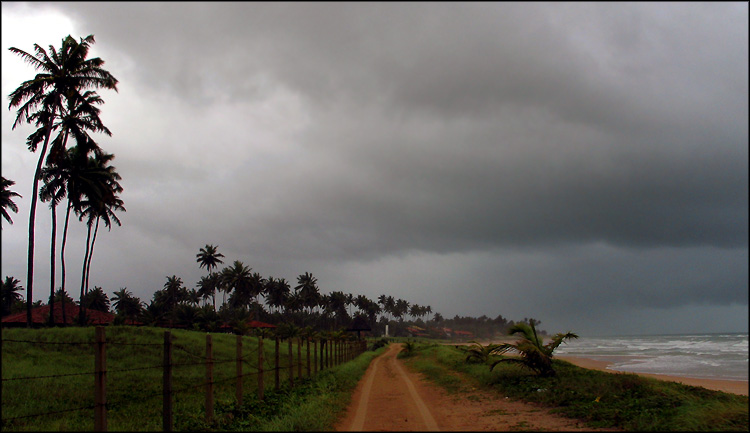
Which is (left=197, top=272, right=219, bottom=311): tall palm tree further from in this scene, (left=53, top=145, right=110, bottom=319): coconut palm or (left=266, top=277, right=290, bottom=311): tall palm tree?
(left=53, top=145, right=110, bottom=319): coconut palm

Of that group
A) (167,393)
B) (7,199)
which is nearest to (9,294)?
(7,199)

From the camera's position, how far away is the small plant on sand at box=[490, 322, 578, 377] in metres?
13.4

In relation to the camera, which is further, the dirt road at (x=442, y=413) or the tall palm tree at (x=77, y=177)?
the tall palm tree at (x=77, y=177)

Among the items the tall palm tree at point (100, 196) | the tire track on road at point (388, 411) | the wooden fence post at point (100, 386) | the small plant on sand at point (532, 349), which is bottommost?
the tire track on road at point (388, 411)

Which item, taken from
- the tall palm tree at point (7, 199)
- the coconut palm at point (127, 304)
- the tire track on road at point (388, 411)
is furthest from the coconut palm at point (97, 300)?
the tire track on road at point (388, 411)

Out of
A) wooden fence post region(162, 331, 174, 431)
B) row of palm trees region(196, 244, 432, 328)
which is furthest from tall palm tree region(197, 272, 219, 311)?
wooden fence post region(162, 331, 174, 431)

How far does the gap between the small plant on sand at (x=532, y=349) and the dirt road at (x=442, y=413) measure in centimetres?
163

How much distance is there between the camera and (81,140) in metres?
29.4

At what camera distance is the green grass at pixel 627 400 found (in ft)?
25.3

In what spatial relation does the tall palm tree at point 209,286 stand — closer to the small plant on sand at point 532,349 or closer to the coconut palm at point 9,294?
the coconut palm at point 9,294

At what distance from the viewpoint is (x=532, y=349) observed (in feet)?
43.6

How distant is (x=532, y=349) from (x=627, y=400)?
3.81 m

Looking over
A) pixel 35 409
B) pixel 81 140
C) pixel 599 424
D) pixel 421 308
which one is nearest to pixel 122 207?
pixel 81 140

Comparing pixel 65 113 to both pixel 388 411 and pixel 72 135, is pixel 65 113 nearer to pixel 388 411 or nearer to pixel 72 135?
pixel 72 135
